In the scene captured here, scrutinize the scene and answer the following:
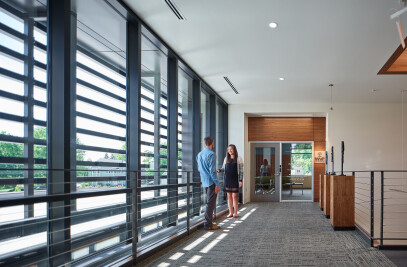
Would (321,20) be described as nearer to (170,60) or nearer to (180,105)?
(170,60)

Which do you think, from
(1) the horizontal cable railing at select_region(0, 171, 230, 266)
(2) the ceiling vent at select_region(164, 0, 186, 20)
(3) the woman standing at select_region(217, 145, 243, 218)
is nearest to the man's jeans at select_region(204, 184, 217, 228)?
(1) the horizontal cable railing at select_region(0, 171, 230, 266)

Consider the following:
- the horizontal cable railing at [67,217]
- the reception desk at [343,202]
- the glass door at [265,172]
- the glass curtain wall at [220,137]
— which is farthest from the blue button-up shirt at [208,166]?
the glass door at [265,172]

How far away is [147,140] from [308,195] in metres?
7.65

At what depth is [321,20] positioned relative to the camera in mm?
4832

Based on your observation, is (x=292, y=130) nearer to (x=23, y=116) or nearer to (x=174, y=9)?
(x=174, y=9)

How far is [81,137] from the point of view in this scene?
3.88 metres

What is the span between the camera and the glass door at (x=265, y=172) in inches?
480

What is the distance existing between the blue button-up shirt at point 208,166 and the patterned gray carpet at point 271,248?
0.70 meters

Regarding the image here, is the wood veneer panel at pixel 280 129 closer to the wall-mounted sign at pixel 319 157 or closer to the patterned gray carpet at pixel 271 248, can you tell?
the wall-mounted sign at pixel 319 157

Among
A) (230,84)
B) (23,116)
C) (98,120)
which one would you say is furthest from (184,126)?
(23,116)

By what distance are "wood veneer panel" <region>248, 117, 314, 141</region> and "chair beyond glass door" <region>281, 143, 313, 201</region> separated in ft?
0.82

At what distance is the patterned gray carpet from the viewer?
409 centimetres

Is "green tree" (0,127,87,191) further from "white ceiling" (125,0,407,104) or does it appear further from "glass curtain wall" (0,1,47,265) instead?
"white ceiling" (125,0,407,104)

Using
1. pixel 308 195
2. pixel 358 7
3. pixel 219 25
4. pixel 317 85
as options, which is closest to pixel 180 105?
pixel 219 25
